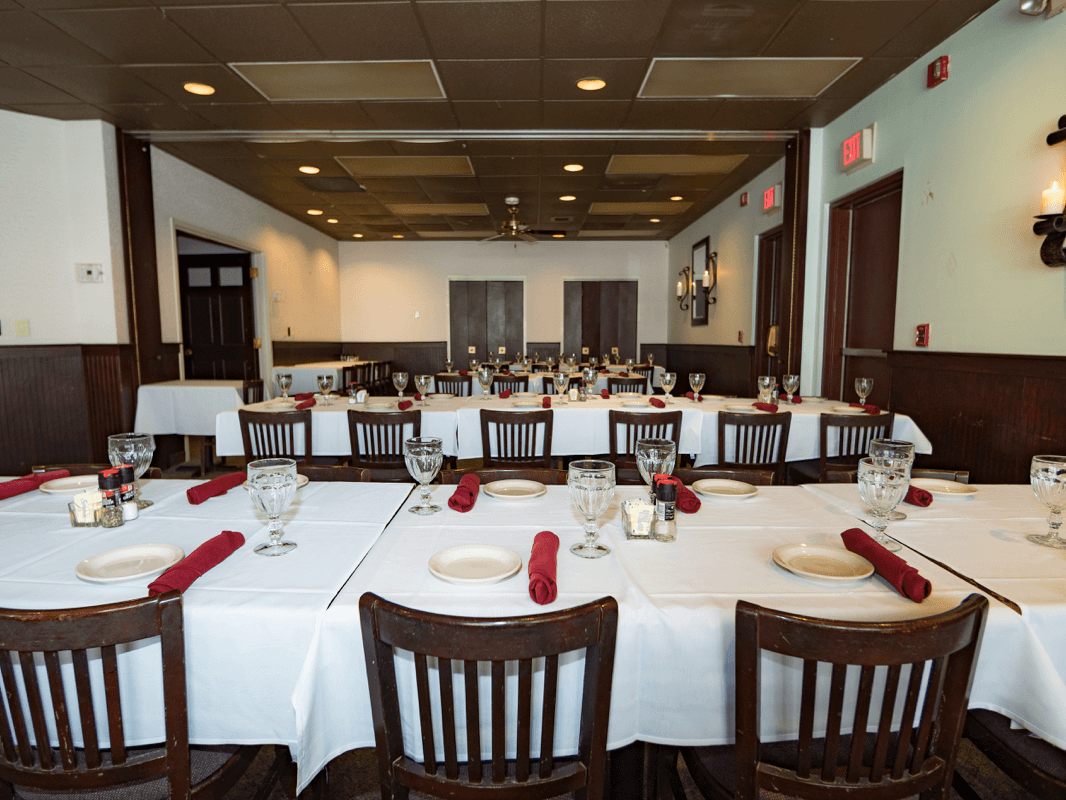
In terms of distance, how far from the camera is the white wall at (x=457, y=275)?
10.2 metres

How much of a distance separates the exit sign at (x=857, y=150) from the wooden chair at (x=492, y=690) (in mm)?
4537

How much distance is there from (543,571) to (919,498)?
1157 mm

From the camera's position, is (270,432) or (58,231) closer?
(270,432)

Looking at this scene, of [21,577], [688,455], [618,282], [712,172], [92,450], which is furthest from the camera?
[618,282]

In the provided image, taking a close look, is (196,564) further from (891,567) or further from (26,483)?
(891,567)

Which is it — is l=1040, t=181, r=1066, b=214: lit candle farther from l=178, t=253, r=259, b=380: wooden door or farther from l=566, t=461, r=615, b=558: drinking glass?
l=178, t=253, r=259, b=380: wooden door

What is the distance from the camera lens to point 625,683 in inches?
38.8

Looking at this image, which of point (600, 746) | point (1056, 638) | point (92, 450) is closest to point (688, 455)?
point (1056, 638)

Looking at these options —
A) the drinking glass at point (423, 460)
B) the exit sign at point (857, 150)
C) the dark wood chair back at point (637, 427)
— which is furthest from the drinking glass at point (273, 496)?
the exit sign at point (857, 150)

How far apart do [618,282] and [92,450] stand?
7978 mm

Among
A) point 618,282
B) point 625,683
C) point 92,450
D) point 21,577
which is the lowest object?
point 92,450

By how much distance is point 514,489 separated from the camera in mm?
1766

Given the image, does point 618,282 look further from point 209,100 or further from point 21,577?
point 21,577

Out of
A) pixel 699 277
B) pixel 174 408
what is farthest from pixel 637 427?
pixel 699 277
